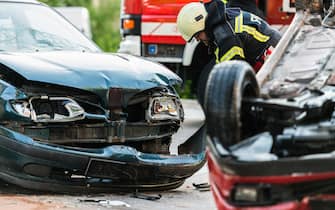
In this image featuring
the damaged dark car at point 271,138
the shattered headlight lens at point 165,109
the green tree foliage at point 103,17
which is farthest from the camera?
the green tree foliage at point 103,17

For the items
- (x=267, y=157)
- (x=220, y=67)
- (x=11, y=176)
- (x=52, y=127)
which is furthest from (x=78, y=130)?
(x=267, y=157)

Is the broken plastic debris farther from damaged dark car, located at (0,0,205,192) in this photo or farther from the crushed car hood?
the crushed car hood

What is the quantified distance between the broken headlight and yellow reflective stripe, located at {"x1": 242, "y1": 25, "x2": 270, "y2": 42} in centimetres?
155

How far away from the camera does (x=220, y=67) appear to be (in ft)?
13.9

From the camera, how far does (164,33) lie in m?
10.7

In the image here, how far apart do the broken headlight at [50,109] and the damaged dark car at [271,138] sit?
1.63 meters

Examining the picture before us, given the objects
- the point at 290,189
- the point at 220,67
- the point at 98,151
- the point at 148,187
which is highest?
the point at 220,67

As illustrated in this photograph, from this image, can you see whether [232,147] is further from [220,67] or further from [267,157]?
[220,67]

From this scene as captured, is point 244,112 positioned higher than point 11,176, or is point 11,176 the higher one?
point 244,112

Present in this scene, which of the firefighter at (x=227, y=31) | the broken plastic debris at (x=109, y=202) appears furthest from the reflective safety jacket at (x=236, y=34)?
the broken plastic debris at (x=109, y=202)

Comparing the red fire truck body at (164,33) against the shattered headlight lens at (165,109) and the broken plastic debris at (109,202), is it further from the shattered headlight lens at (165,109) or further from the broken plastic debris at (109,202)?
the broken plastic debris at (109,202)

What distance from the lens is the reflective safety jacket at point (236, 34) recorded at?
6109mm

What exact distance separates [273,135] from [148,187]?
2304 millimetres

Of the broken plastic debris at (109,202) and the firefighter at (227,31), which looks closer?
the broken plastic debris at (109,202)
